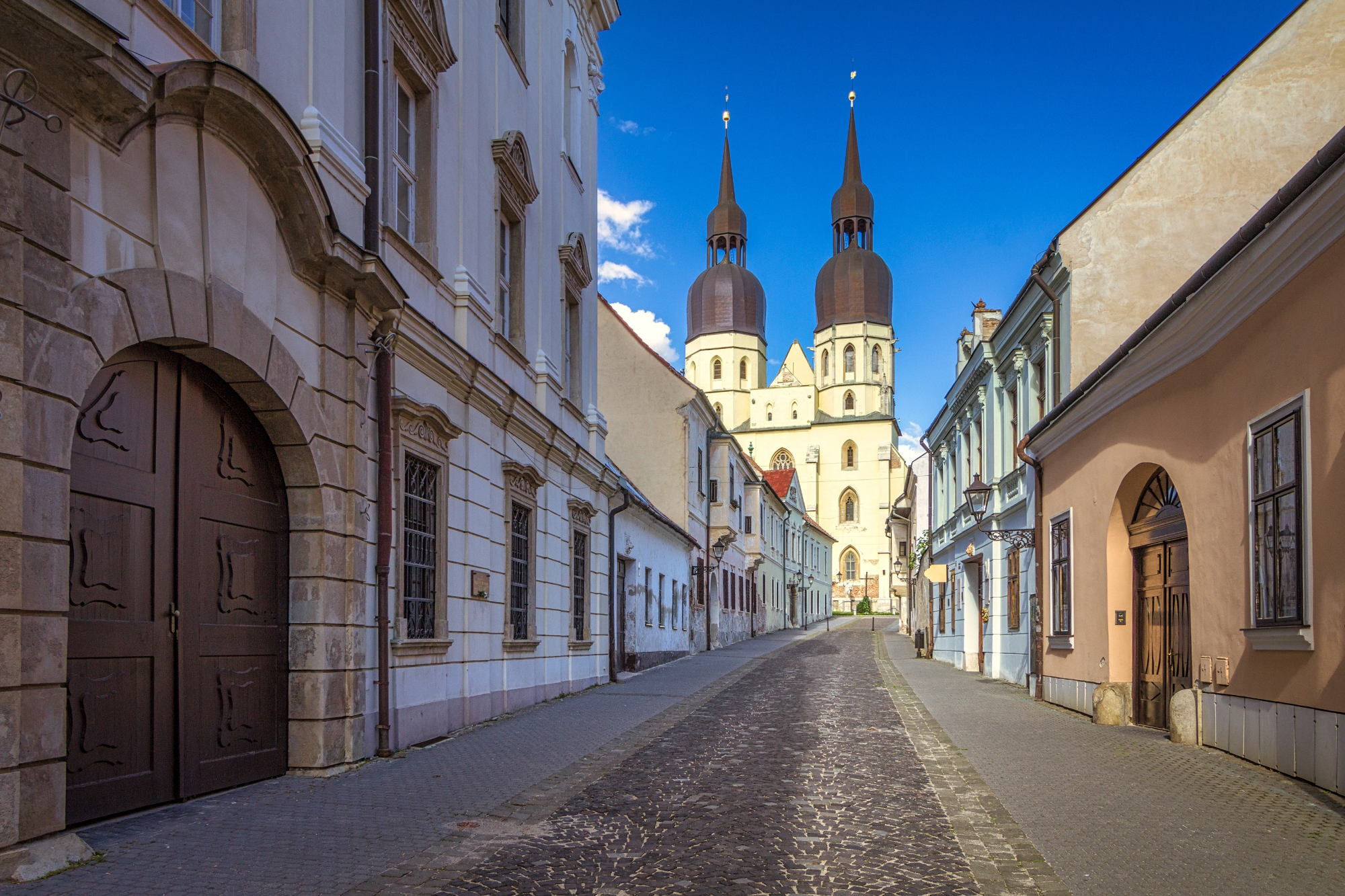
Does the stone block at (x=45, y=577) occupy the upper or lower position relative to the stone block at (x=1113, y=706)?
upper

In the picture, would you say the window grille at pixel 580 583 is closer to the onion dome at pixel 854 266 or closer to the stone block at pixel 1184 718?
the stone block at pixel 1184 718

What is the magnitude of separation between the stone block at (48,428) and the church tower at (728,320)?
291 ft

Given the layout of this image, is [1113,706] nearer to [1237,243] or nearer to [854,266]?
[1237,243]

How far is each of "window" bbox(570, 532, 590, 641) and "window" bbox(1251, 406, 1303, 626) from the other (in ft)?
35.1

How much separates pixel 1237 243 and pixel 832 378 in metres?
88.2

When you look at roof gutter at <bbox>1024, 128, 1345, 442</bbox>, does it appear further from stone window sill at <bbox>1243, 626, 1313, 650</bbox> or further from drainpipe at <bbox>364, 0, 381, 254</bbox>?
drainpipe at <bbox>364, 0, 381, 254</bbox>

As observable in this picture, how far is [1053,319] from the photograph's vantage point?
16.7 metres

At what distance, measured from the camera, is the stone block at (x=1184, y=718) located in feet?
34.4

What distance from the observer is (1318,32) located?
1512cm

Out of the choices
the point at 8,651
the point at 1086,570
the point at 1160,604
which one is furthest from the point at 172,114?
the point at 1086,570

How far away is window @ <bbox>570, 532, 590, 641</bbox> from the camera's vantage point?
17922 mm

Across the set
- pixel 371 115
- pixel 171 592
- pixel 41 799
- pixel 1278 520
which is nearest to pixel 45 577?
pixel 41 799

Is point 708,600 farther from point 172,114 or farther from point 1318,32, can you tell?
point 172,114

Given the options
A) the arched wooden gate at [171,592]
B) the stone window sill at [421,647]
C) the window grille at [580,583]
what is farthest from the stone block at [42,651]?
the window grille at [580,583]
